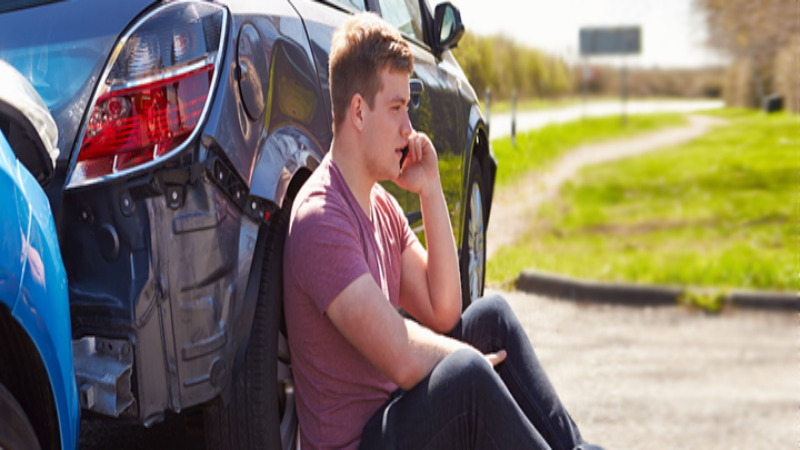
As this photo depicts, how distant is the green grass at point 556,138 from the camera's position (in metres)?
5.70

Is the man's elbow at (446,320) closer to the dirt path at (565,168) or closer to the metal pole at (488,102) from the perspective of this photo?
the dirt path at (565,168)

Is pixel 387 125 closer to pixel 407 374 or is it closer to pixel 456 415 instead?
pixel 407 374

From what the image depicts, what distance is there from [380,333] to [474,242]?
7.88 feet

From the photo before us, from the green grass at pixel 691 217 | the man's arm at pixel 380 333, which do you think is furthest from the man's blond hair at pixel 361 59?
the green grass at pixel 691 217

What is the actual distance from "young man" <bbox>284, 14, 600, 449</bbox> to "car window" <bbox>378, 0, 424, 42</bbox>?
1.40m

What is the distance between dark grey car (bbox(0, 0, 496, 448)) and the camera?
206cm

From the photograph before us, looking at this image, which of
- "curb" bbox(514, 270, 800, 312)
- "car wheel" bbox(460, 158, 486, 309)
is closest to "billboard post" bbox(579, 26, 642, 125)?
"car wheel" bbox(460, 158, 486, 309)

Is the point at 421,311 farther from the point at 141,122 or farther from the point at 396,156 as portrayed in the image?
the point at 141,122

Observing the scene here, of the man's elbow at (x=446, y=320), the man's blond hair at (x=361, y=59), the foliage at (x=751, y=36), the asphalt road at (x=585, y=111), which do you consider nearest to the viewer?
the man's blond hair at (x=361, y=59)

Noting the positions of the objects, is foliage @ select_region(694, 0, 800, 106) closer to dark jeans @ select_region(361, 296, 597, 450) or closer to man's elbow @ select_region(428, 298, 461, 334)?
man's elbow @ select_region(428, 298, 461, 334)

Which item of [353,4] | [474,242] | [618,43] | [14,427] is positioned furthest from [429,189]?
[618,43]

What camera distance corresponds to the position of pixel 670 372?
5270 millimetres

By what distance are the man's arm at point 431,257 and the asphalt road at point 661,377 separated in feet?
3.23

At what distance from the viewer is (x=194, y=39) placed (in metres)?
2.19
